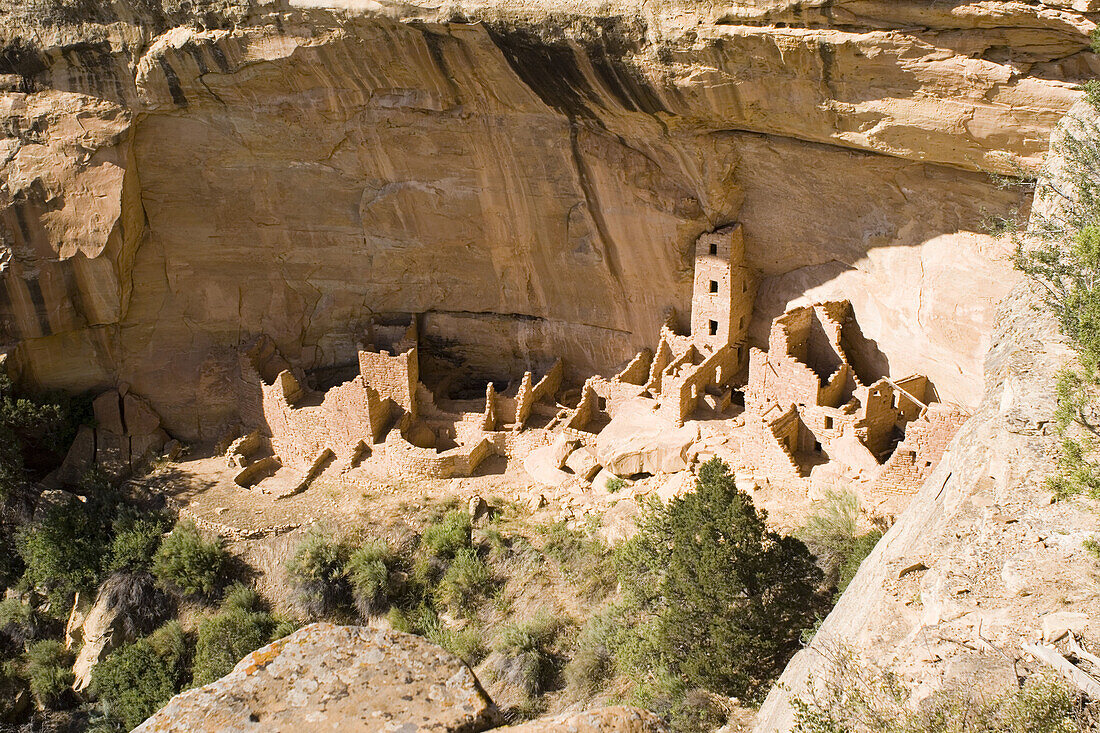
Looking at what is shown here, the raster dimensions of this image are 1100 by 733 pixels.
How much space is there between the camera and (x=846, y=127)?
41.9 feet

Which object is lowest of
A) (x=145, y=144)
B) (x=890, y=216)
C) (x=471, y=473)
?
(x=471, y=473)

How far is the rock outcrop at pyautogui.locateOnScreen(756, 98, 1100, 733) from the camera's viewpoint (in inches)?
232

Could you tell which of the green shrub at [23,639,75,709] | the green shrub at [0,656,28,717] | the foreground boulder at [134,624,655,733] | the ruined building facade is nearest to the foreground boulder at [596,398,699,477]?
the ruined building facade

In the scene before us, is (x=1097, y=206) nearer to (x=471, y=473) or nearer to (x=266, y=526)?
(x=471, y=473)

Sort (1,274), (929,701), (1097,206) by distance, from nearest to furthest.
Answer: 1. (929,701)
2. (1097,206)
3. (1,274)

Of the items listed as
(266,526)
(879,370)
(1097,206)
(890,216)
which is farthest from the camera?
(266,526)

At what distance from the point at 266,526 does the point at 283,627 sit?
1.99 meters

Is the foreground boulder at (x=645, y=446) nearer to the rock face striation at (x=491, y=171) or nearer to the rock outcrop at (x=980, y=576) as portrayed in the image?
the rock face striation at (x=491, y=171)

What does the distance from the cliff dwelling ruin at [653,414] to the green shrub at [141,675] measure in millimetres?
2992

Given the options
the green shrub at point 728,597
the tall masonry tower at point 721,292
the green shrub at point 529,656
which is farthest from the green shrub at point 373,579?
the tall masonry tower at point 721,292

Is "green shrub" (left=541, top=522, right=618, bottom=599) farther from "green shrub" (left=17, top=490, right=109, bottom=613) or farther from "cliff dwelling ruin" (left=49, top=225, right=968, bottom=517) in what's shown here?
"green shrub" (left=17, top=490, right=109, bottom=613)

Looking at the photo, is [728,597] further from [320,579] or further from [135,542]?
[135,542]

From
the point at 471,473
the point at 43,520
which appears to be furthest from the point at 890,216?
the point at 43,520

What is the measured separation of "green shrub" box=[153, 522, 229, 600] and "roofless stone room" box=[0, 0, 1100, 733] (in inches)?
3.5
